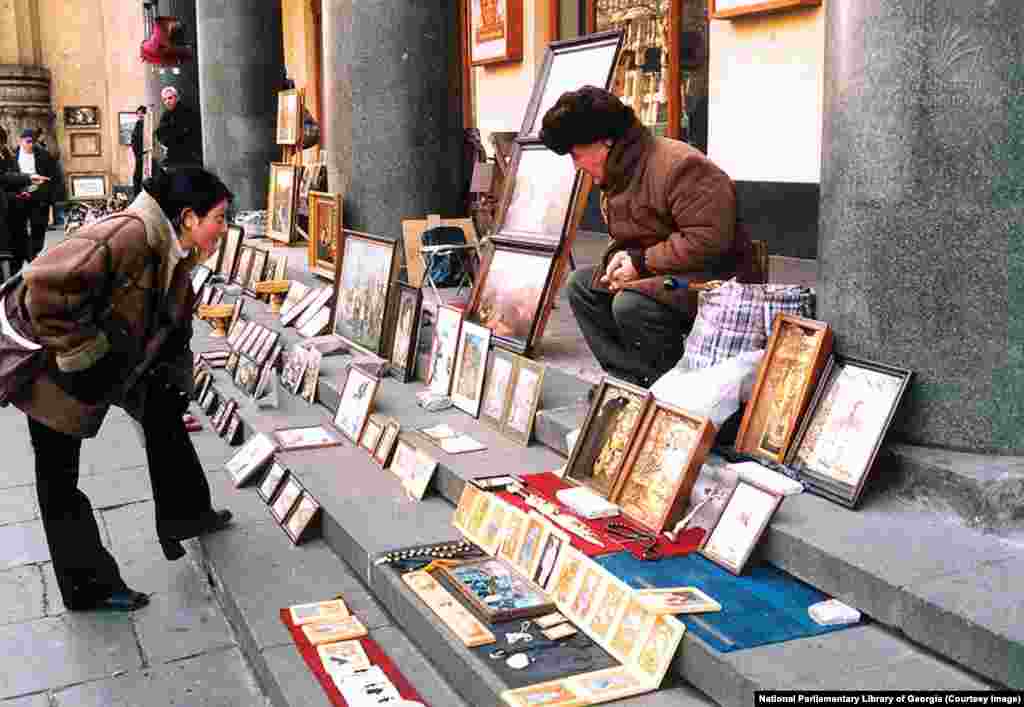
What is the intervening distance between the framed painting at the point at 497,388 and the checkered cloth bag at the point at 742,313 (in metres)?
1.08

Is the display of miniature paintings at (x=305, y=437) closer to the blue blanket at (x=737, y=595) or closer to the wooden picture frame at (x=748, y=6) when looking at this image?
the blue blanket at (x=737, y=595)

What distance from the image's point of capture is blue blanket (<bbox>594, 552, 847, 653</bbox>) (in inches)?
111

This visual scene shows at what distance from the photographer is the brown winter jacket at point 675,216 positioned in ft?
13.8

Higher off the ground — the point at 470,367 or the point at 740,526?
the point at 470,367

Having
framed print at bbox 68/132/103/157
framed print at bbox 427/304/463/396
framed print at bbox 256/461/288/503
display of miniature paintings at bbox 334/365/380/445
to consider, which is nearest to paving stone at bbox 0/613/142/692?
framed print at bbox 256/461/288/503

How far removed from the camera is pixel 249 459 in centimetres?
517

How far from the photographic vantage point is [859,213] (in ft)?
11.2

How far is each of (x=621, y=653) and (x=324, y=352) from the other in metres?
3.87

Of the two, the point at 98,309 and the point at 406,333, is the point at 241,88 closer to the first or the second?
the point at 406,333

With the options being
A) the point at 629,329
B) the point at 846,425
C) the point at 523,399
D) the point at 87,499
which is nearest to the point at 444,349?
the point at 523,399

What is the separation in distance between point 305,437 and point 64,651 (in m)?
1.78

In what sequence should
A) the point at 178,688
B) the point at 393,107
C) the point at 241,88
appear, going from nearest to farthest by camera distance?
the point at 178,688 < the point at 393,107 < the point at 241,88

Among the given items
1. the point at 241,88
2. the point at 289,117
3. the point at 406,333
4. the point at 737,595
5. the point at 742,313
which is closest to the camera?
the point at 737,595

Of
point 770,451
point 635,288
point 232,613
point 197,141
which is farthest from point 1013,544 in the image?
point 197,141
